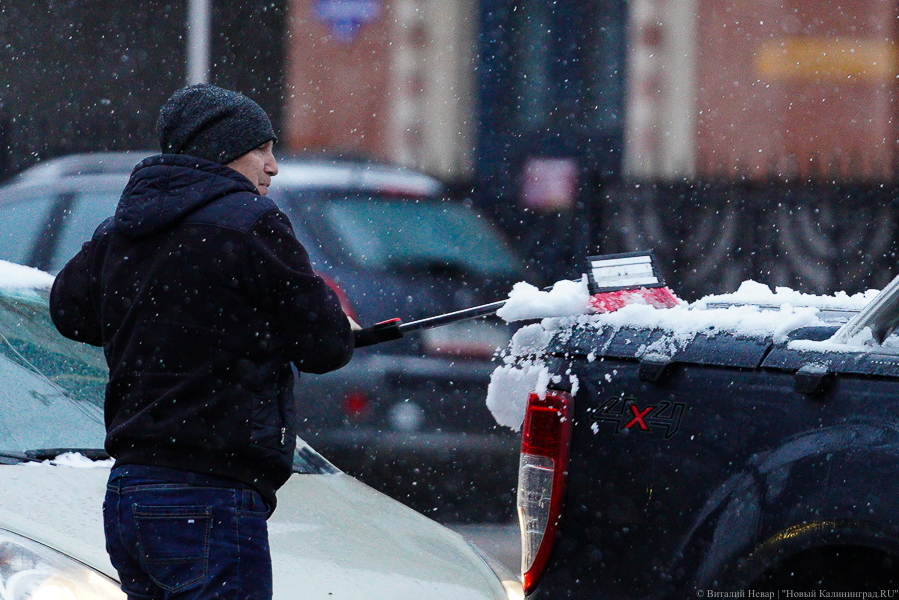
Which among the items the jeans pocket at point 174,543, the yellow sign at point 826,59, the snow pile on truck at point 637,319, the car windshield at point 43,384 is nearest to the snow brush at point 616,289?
the snow pile on truck at point 637,319

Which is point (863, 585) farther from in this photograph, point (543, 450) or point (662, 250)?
point (662, 250)

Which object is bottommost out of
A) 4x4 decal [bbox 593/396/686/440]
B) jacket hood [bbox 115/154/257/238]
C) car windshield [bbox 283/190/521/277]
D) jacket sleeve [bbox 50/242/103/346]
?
car windshield [bbox 283/190/521/277]

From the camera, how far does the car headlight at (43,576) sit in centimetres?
261

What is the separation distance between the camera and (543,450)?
9.27 feet

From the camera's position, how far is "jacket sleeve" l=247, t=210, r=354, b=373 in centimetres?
255

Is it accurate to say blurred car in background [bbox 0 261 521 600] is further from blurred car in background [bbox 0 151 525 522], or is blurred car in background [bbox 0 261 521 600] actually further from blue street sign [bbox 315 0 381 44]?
blue street sign [bbox 315 0 381 44]

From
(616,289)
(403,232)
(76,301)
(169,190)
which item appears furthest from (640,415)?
(403,232)

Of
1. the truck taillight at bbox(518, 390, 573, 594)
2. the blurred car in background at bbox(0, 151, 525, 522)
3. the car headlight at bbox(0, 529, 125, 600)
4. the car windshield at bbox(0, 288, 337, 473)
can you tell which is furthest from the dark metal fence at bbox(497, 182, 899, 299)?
the car headlight at bbox(0, 529, 125, 600)

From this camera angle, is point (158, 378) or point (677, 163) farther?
point (677, 163)

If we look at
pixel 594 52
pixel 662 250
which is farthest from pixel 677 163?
pixel 594 52

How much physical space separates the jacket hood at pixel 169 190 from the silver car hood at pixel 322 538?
0.70 m

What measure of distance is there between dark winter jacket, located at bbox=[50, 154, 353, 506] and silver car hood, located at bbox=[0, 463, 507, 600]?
0.30 m

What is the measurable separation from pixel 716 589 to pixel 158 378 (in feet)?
3.89

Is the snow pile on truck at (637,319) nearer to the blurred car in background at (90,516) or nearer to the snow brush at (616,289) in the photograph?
the snow brush at (616,289)
